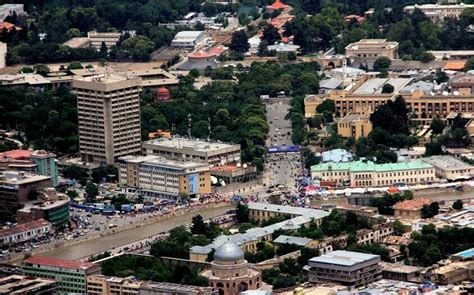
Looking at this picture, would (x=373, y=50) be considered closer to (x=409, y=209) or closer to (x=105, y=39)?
(x=105, y=39)

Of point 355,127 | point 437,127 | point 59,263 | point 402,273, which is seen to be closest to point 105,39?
point 355,127

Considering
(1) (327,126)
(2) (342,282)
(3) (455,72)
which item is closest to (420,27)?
(3) (455,72)

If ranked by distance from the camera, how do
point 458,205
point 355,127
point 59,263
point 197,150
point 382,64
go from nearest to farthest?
point 59,263 < point 458,205 < point 197,150 < point 355,127 < point 382,64

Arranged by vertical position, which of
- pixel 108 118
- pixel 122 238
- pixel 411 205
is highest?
pixel 108 118

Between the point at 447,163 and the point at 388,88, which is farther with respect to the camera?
the point at 388,88

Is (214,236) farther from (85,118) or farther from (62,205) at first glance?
(85,118)

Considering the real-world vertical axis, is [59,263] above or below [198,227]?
above
